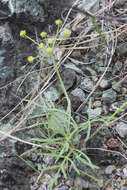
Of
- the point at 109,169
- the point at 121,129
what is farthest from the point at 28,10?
the point at 109,169

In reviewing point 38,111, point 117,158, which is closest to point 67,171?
point 117,158

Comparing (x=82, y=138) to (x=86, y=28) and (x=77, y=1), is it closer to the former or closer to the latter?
(x=86, y=28)

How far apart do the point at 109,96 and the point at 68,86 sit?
367 mm

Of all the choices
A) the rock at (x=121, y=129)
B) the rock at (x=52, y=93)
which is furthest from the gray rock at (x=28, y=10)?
the rock at (x=121, y=129)

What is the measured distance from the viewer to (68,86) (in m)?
1.82

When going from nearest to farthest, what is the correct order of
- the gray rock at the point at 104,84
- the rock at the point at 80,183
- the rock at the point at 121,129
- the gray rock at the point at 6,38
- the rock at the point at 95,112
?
the rock at the point at 80,183 < the rock at the point at 121,129 < the rock at the point at 95,112 < the gray rock at the point at 104,84 < the gray rock at the point at 6,38

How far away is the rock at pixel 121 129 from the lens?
1.48 meters

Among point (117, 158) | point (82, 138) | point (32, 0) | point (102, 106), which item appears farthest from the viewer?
point (32, 0)

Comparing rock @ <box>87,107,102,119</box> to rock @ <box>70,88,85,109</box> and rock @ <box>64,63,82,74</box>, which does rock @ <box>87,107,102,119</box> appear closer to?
rock @ <box>70,88,85,109</box>

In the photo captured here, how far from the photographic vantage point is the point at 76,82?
1.85 metres

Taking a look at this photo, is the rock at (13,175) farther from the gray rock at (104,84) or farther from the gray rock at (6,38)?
the gray rock at (6,38)

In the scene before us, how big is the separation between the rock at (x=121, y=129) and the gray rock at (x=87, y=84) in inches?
16.5

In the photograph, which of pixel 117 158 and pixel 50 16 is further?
pixel 50 16

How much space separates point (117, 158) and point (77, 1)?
1.51 metres
